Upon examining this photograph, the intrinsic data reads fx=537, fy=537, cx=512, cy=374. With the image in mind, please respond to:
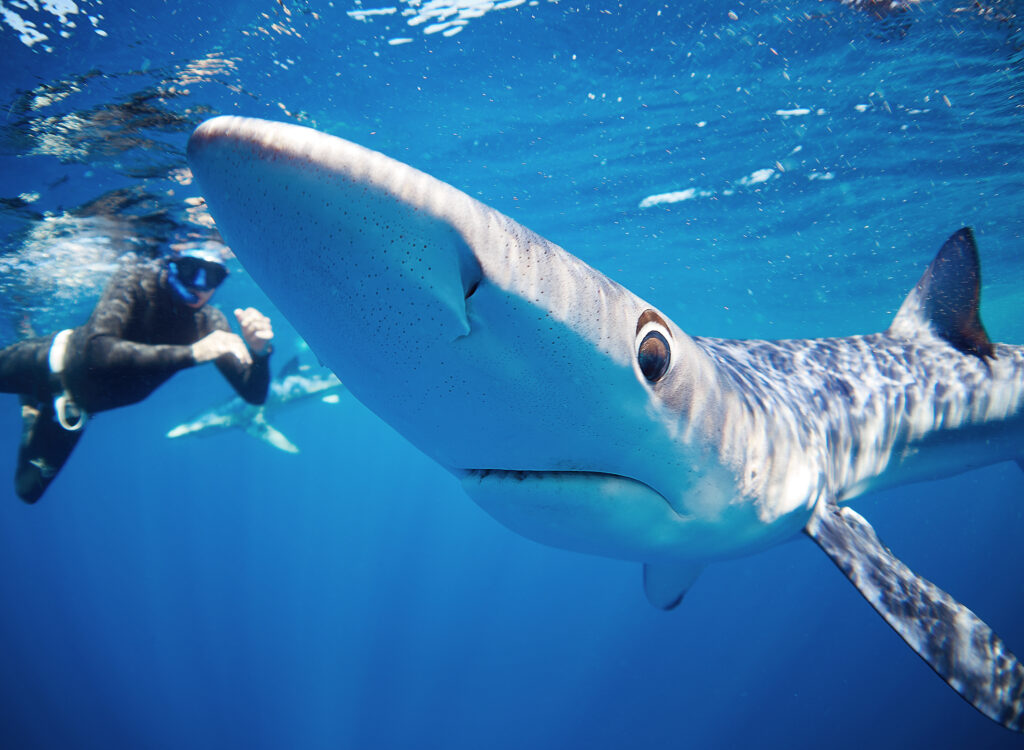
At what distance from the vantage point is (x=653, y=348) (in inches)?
63.9

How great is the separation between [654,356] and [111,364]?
20.9 ft

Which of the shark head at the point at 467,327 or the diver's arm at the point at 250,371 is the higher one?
the shark head at the point at 467,327

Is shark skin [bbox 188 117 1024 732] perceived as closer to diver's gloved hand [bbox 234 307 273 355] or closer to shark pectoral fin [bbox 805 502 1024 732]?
shark pectoral fin [bbox 805 502 1024 732]

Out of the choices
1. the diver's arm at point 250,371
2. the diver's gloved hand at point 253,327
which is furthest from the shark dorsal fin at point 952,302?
the diver's arm at point 250,371

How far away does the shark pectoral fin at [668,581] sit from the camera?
182 inches

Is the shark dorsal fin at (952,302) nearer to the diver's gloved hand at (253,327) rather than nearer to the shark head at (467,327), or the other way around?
the shark head at (467,327)

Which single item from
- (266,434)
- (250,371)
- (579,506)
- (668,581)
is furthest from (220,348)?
(266,434)

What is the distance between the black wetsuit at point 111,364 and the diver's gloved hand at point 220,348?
6 centimetres

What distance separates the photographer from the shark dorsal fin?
13.2ft

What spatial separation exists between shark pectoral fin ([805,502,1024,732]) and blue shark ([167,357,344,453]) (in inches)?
598

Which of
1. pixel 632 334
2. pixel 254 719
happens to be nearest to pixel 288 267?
pixel 632 334

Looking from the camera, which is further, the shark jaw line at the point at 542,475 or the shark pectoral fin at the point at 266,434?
the shark pectoral fin at the point at 266,434

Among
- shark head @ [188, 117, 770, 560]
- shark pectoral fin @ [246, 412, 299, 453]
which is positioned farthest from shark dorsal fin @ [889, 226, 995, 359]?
shark pectoral fin @ [246, 412, 299, 453]

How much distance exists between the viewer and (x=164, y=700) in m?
32.9
